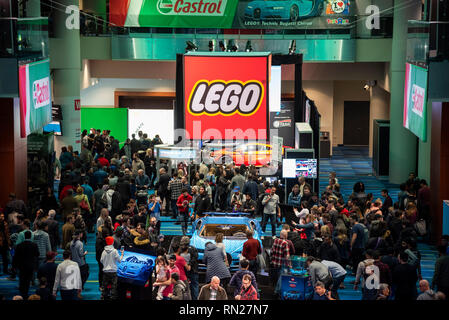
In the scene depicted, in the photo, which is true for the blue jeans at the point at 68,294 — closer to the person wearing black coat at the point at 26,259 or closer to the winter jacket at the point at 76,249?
the winter jacket at the point at 76,249

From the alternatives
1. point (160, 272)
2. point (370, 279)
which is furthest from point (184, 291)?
point (370, 279)

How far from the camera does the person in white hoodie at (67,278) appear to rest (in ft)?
38.5

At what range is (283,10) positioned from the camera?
26.3 meters

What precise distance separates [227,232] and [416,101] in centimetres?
558

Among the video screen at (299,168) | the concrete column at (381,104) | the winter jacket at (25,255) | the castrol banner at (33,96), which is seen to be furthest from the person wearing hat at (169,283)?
the concrete column at (381,104)

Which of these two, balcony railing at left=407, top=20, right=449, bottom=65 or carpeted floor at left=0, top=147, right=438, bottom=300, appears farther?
balcony railing at left=407, top=20, right=449, bottom=65

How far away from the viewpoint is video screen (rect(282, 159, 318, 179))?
20031 millimetres

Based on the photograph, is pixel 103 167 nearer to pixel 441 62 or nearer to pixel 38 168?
pixel 38 168

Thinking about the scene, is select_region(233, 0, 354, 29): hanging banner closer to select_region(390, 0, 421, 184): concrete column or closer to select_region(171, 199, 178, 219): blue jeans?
select_region(390, 0, 421, 184): concrete column

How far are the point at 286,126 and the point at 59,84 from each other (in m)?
8.10

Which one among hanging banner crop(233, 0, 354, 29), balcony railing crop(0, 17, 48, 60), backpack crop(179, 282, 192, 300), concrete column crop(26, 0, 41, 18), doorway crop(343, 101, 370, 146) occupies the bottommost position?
backpack crop(179, 282, 192, 300)

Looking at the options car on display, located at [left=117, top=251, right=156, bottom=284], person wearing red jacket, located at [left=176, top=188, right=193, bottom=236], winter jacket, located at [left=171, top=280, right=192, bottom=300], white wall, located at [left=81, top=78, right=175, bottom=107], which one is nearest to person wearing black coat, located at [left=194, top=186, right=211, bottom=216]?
person wearing red jacket, located at [left=176, top=188, right=193, bottom=236]

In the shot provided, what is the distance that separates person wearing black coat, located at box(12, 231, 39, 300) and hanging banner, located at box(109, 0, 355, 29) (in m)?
14.5

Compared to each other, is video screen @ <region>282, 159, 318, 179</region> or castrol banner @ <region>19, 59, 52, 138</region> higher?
castrol banner @ <region>19, 59, 52, 138</region>
